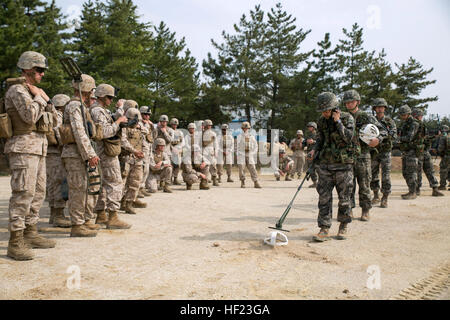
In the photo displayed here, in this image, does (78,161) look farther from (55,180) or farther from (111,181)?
(55,180)

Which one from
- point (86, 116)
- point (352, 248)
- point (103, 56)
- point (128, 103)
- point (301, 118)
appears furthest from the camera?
point (301, 118)

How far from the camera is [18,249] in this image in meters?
4.11

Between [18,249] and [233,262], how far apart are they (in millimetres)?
2607

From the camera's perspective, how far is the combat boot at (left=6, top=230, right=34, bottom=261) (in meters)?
4.06

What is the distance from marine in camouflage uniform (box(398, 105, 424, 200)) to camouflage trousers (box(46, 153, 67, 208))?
8589 millimetres

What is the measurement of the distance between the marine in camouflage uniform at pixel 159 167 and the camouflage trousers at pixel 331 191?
5980 mm

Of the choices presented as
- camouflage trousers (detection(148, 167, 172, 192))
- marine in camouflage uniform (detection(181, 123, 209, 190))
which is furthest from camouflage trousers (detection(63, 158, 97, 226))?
marine in camouflage uniform (detection(181, 123, 209, 190))

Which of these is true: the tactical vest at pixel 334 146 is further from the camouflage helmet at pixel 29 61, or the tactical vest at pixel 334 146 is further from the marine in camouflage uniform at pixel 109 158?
the camouflage helmet at pixel 29 61

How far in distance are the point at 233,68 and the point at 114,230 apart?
82.7ft

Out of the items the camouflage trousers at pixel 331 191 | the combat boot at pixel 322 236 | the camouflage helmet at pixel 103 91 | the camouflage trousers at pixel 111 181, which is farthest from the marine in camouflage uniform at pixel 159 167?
the combat boot at pixel 322 236

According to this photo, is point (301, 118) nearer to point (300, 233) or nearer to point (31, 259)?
point (300, 233)

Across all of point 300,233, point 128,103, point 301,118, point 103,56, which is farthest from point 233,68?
point 300,233

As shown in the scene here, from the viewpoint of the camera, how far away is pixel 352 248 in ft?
15.6

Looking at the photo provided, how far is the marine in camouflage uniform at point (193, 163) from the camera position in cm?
1138
